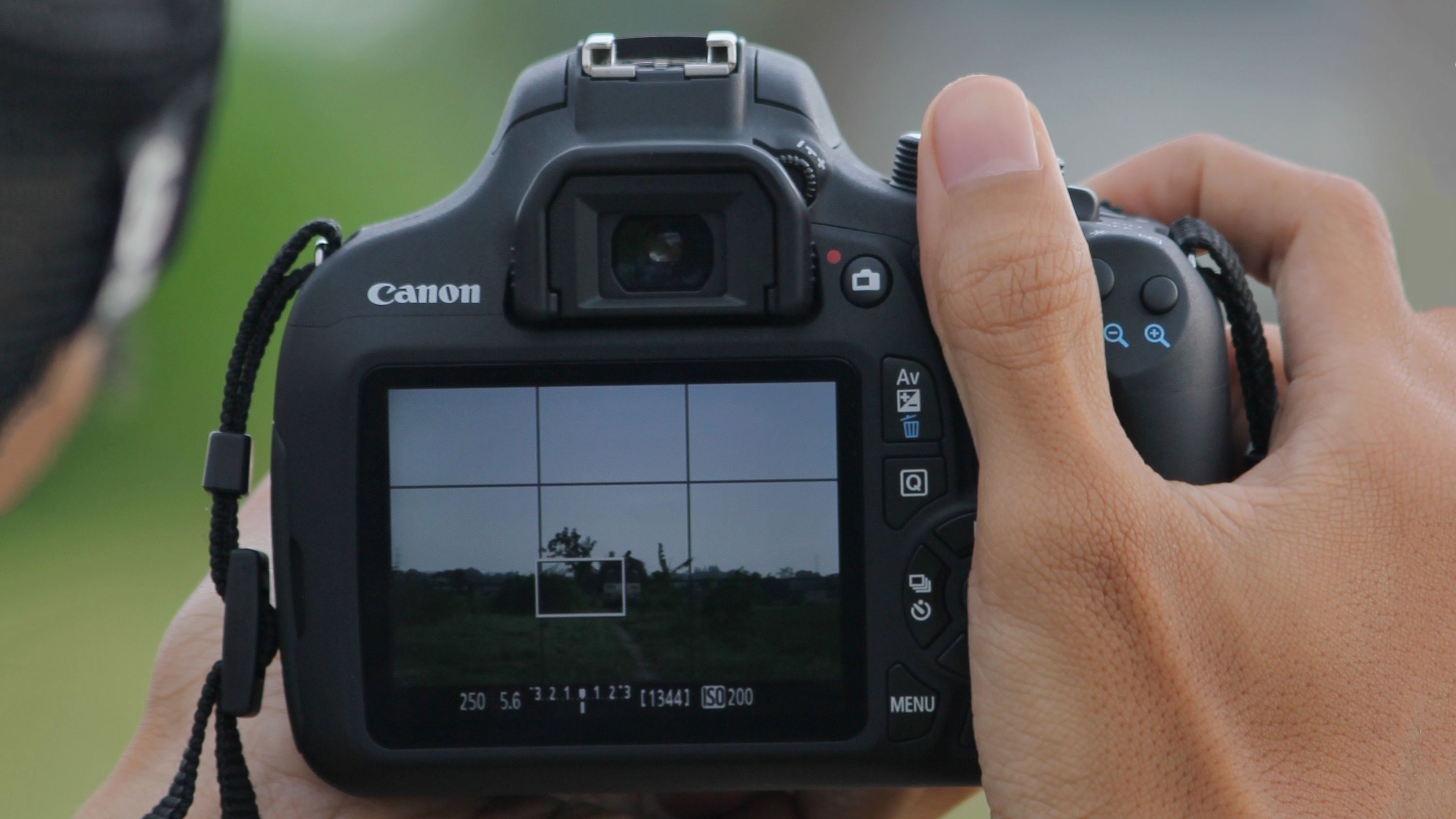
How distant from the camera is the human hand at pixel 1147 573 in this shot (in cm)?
62

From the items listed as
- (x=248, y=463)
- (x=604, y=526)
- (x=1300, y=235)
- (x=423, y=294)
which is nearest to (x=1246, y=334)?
(x=1300, y=235)

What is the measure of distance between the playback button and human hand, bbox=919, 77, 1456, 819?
3cm

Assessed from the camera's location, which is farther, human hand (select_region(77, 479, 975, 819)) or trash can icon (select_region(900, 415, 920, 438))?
human hand (select_region(77, 479, 975, 819))

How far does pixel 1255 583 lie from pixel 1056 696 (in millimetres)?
138

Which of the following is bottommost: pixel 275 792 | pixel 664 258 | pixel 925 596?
pixel 275 792

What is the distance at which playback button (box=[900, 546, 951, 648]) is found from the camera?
2.27 feet

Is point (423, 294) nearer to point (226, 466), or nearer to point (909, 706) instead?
point (226, 466)

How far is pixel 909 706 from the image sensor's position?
0.70 metres

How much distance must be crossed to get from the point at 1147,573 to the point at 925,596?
0.46 feet

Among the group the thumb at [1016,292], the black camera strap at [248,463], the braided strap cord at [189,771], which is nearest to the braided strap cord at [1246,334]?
the black camera strap at [248,463]

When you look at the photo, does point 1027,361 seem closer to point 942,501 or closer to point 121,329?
point 942,501

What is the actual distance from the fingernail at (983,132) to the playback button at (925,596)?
241 mm

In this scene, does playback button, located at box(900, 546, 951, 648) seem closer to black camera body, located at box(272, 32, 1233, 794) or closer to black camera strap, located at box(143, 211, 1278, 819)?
black camera body, located at box(272, 32, 1233, 794)

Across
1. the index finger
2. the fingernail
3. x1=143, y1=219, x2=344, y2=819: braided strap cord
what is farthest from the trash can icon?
x1=143, y1=219, x2=344, y2=819: braided strap cord
